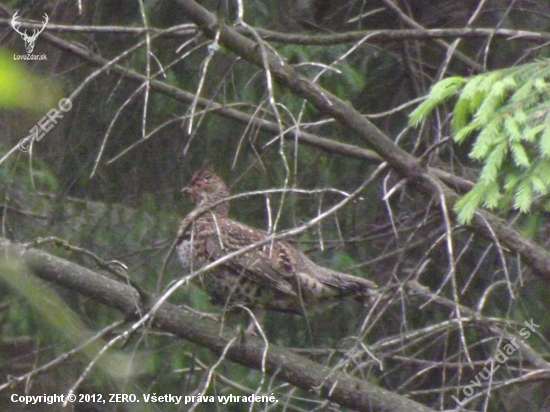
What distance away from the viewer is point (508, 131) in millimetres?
2818

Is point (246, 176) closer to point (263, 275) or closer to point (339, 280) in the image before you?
point (263, 275)

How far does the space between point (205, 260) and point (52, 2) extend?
1845 millimetres

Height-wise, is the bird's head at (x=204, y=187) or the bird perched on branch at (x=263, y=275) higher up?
the bird's head at (x=204, y=187)

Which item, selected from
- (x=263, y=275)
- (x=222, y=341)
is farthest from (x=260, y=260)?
(x=222, y=341)

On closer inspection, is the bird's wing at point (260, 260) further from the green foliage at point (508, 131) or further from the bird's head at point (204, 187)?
the green foliage at point (508, 131)

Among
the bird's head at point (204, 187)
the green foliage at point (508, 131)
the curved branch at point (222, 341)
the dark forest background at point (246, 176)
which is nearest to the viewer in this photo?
the green foliage at point (508, 131)

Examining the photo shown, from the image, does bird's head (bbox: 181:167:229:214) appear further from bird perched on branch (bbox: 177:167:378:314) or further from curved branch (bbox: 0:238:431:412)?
curved branch (bbox: 0:238:431:412)

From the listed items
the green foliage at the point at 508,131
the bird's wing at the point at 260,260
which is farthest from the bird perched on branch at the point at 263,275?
the green foliage at the point at 508,131

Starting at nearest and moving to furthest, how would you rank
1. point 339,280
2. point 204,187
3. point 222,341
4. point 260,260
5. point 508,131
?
point 508,131
point 222,341
point 339,280
point 260,260
point 204,187

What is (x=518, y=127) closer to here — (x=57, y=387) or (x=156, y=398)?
(x=156, y=398)

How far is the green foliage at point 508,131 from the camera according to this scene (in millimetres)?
2762

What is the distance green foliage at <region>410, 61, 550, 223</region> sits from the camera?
9.06 feet

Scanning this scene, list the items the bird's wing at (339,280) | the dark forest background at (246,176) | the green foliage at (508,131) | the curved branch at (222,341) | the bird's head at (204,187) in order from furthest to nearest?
1. the bird's head at (204,187)
2. the dark forest background at (246,176)
3. the bird's wing at (339,280)
4. the curved branch at (222,341)
5. the green foliage at (508,131)

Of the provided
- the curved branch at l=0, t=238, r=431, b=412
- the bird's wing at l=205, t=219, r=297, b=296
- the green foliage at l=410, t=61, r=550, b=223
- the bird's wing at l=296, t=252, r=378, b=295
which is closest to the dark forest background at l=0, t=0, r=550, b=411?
the bird's wing at l=296, t=252, r=378, b=295
